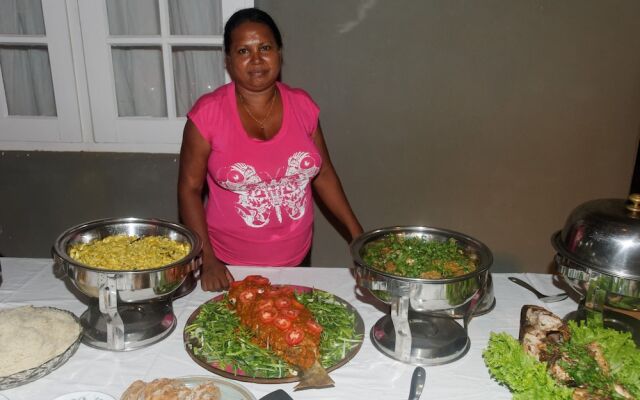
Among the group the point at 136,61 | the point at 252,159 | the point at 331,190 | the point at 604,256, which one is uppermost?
the point at 136,61

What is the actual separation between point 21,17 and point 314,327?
3.32 metres

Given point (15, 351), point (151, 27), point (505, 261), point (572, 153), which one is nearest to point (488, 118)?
point (572, 153)

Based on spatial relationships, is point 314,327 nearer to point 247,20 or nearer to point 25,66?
point 247,20

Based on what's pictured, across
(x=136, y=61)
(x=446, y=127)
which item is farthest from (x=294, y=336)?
(x=136, y=61)

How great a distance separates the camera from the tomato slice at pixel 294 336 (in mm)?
1675

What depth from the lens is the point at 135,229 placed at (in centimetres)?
221

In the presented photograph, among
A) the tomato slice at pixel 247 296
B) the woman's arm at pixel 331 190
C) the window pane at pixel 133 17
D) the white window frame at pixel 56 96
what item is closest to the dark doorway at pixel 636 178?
the woman's arm at pixel 331 190

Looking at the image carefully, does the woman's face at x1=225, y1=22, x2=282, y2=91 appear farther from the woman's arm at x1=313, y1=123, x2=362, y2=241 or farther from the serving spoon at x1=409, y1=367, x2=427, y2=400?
the serving spoon at x1=409, y1=367, x2=427, y2=400

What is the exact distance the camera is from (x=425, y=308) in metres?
1.74

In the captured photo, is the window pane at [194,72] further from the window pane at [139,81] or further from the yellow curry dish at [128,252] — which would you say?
the yellow curry dish at [128,252]

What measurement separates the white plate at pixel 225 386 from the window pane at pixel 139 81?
2652mm

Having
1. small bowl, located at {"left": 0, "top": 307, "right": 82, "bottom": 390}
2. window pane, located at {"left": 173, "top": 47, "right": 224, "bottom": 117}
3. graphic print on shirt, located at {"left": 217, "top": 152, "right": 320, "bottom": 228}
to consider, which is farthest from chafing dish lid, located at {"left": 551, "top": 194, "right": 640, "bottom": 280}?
window pane, located at {"left": 173, "top": 47, "right": 224, "bottom": 117}

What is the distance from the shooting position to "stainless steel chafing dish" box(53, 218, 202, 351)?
1.75 metres

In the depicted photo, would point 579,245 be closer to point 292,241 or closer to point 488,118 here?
point 292,241
